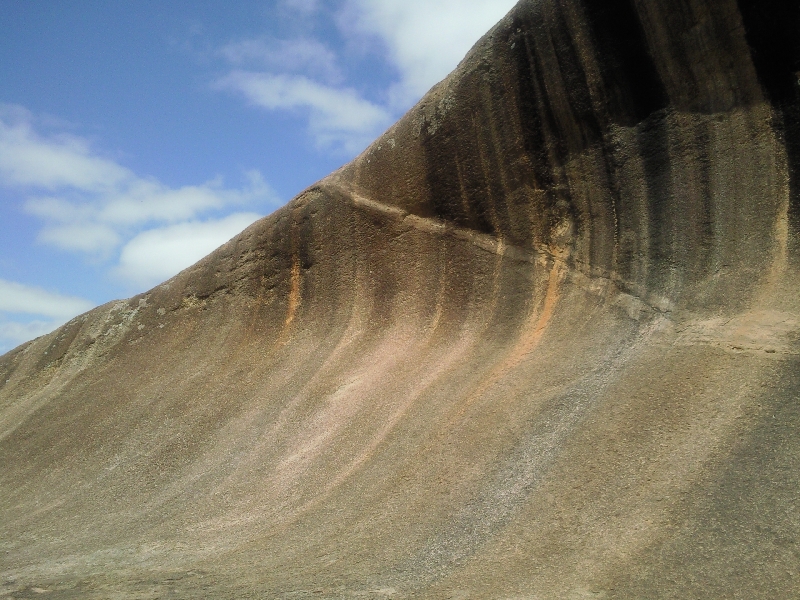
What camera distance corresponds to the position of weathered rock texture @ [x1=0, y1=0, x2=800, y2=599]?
495cm

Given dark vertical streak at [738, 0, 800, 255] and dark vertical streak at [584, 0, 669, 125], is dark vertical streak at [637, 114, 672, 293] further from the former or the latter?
dark vertical streak at [738, 0, 800, 255]

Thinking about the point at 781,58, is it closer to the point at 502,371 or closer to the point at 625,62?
the point at 625,62

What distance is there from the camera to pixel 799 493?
444 centimetres

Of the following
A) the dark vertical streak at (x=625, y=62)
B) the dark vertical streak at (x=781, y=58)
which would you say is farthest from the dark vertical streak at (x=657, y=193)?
the dark vertical streak at (x=781, y=58)

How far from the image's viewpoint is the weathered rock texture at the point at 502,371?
4953 mm

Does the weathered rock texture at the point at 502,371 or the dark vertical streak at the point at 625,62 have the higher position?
the dark vertical streak at the point at 625,62

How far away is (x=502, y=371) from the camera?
6.88 m

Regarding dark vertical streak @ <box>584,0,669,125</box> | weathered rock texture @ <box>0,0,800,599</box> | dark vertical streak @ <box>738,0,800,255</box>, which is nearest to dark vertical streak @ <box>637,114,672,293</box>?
weathered rock texture @ <box>0,0,800,599</box>

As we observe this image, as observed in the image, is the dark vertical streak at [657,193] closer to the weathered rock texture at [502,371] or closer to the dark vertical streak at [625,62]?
the weathered rock texture at [502,371]

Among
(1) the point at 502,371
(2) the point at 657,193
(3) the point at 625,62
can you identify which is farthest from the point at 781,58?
(1) the point at 502,371

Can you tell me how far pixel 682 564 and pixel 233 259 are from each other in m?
7.99

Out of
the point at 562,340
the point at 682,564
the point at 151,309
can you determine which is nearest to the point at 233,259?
the point at 151,309

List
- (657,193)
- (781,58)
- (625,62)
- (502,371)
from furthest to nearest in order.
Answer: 1. (625,62)
2. (657,193)
3. (502,371)
4. (781,58)

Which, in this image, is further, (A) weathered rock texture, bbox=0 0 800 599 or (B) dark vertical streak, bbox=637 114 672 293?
(B) dark vertical streak, bbox=637 114 672 293
